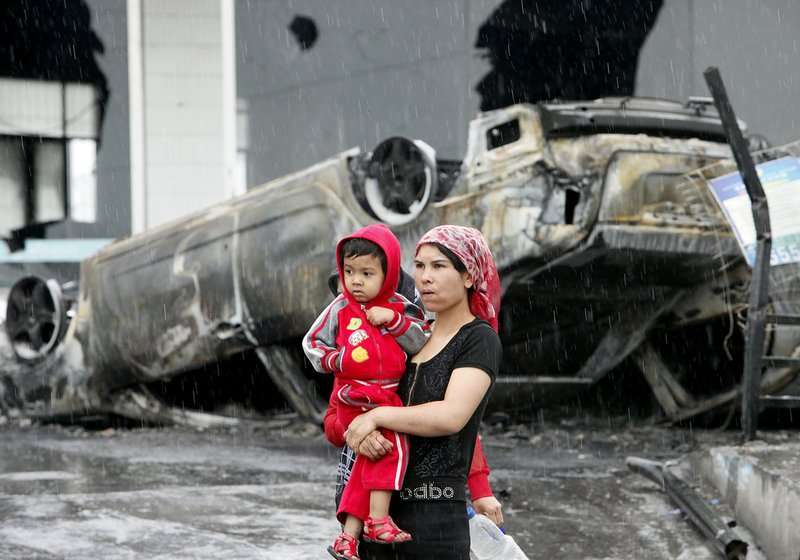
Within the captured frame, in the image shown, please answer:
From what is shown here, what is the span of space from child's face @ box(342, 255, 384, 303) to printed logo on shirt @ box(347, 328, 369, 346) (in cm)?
8

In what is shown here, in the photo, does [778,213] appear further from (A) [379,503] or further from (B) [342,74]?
(B) [342,74]

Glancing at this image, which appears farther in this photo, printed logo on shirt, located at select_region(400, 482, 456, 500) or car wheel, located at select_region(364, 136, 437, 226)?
car wheel, located at select_region(364, 136, 437, 226)

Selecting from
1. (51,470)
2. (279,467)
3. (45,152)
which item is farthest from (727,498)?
(45,152)

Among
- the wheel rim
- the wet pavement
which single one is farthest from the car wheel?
the wheel rim

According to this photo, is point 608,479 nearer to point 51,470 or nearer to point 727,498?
point 727,498

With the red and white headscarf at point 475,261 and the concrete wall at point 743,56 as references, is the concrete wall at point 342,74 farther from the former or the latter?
the red and white headscarf at point 475,261

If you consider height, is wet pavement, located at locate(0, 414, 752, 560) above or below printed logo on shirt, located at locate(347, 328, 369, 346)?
below

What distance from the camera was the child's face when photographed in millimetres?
2758

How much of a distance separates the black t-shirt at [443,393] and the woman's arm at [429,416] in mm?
54

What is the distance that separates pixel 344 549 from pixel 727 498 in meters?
3.74

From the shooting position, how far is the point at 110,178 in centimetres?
1777

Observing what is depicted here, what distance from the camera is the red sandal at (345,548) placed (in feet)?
8.85

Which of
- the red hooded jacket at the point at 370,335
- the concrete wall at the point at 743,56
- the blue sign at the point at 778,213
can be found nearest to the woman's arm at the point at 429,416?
the red hooded jacket at the point at 370,335

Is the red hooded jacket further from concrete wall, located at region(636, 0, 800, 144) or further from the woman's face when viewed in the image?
concrete wall, located at region(636, 0, 800, 144)
